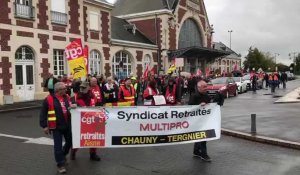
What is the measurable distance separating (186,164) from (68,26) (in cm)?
2081

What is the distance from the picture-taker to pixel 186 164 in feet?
26.3

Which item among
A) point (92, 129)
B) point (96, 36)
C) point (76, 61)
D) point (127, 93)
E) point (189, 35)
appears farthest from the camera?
point (189, 35)

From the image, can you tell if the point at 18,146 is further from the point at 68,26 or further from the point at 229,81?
the point at 229,81

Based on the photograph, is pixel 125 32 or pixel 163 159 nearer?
pixel 163 159

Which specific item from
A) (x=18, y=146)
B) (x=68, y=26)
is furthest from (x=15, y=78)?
(x=18, y=146)

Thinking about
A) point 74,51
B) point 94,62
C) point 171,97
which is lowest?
point 171,97

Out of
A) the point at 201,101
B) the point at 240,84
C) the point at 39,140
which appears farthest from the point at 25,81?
the point at 240,84

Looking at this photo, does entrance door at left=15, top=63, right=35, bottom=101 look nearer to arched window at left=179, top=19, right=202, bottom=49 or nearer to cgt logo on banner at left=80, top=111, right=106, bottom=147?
cgt logo on banner at left=80, top=111, right=106, bottom=147

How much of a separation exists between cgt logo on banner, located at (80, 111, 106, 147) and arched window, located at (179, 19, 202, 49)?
3925 cm

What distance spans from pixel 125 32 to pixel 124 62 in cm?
471

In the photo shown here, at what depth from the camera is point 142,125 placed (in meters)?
8.01

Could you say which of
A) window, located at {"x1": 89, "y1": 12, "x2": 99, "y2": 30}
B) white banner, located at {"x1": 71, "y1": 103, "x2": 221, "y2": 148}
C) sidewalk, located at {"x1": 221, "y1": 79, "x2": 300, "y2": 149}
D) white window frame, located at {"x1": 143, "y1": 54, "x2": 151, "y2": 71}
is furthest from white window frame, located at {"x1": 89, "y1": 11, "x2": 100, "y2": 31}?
white banner, located at {"x1": 71, "y1": 103, "x2": 221, "y2": 148}

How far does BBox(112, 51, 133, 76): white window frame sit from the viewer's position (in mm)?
34562

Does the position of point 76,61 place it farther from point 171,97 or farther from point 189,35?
point 189,35
